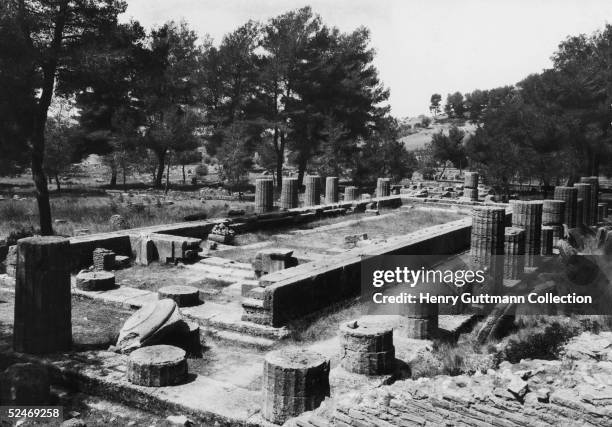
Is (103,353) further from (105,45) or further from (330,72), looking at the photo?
(330,72)

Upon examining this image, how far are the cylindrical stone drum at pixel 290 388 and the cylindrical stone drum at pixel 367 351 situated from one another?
1.21m

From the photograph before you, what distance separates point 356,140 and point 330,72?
4793 millimetres

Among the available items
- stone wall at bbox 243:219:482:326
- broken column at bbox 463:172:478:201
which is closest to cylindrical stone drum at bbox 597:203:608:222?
broken column at bbox 463:172:478:201

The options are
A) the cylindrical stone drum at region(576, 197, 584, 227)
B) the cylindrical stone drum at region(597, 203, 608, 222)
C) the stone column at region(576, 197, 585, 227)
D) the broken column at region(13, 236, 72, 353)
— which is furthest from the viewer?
the cylindrical stone drum at region(597, 203, 608, 222)

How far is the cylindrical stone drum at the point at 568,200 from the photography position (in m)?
21.1

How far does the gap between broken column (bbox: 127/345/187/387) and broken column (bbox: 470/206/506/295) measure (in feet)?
24.4

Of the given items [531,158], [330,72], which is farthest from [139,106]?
[531,158]

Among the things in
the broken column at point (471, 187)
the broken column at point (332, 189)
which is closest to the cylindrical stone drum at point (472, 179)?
the broken column at point (471, 187)

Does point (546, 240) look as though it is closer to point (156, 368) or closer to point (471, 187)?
point (156, 368)

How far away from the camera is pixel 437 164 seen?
5566 centimetres

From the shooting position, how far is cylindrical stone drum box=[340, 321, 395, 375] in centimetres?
717

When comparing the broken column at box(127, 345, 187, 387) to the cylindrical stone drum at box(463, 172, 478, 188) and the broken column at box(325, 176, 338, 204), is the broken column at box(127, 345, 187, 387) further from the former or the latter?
the cylindrical stone drum at box(463, 172, 478, 188)

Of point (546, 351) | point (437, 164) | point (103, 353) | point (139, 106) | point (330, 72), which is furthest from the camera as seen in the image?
point (437, 164)

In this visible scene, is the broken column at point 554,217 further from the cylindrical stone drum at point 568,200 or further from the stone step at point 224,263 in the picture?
the stone step at point 224,263
